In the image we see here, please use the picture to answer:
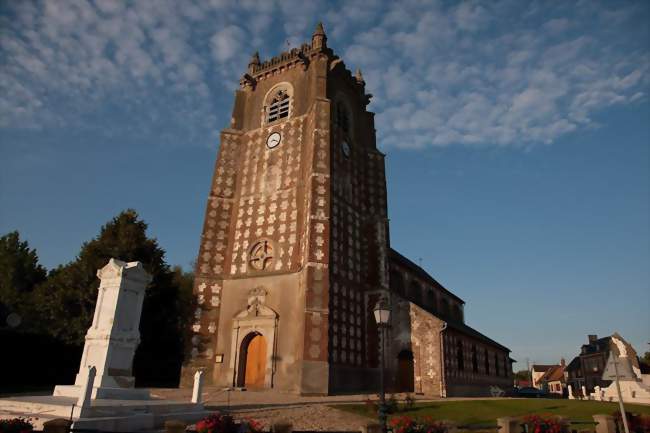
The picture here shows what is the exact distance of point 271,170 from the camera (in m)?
28.6

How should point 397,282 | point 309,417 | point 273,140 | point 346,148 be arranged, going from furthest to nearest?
point 397,282
point 346,148
point 273,140
point 309,417

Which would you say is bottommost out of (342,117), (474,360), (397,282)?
(474,360)

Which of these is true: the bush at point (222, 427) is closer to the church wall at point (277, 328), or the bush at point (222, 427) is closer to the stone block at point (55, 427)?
the stone block at point (55, 427)

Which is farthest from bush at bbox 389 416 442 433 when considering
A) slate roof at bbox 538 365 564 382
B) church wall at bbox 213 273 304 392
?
slate roof at bbox 538 365 564 382

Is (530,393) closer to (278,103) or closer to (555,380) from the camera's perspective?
(278,103)

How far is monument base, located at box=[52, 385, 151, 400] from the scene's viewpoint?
13.3 m

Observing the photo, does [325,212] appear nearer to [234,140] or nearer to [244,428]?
[234,140]

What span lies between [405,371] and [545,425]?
18100 mm

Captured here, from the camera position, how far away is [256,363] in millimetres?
24031

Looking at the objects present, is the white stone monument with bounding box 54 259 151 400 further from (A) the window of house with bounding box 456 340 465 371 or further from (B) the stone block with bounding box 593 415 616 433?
(A) the window of house with bounding box 456 340 465 371

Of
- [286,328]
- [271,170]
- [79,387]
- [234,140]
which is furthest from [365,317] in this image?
[79,387]

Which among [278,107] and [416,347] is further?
[278,107]

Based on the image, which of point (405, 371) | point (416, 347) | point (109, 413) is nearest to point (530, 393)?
point (405, 371)

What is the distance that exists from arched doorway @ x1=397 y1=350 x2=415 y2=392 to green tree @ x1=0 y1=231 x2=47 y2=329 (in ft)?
87.3
